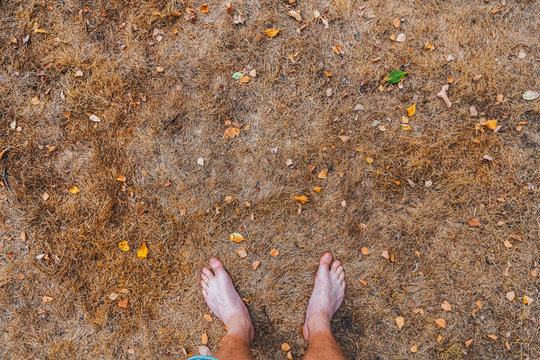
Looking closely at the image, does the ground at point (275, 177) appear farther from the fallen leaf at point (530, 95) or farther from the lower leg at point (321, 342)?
the lower leg at point (321, 342)

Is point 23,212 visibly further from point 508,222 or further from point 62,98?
point 508,222

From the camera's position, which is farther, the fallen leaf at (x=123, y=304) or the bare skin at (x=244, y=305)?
the fallen leaf at (x=123, y=304)

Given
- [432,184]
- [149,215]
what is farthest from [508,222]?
[149,215]

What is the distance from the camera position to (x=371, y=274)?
2.83 metres

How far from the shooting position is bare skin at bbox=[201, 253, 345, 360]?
8.51ft

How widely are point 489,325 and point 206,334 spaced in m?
2.56

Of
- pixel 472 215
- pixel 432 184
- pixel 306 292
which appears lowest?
pixel 306 292

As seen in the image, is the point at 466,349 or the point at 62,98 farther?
the point at 62,98

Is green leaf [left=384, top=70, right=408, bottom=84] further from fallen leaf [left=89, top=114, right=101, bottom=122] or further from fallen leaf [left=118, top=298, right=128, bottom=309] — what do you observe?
fallen leaf [left=118, top=298, right=128, bottom=309]

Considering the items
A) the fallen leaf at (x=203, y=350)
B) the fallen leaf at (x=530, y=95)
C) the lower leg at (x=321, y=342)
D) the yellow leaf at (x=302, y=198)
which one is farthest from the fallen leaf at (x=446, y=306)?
the fallen leaf at (x=203, y=350)

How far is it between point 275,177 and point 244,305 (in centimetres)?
121

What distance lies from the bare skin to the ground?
0.35ft

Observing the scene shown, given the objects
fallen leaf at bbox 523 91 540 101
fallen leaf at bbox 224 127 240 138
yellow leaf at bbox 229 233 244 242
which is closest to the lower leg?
yellow leaf at bbox 229 233 244 242

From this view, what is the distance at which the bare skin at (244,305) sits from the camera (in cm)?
259
